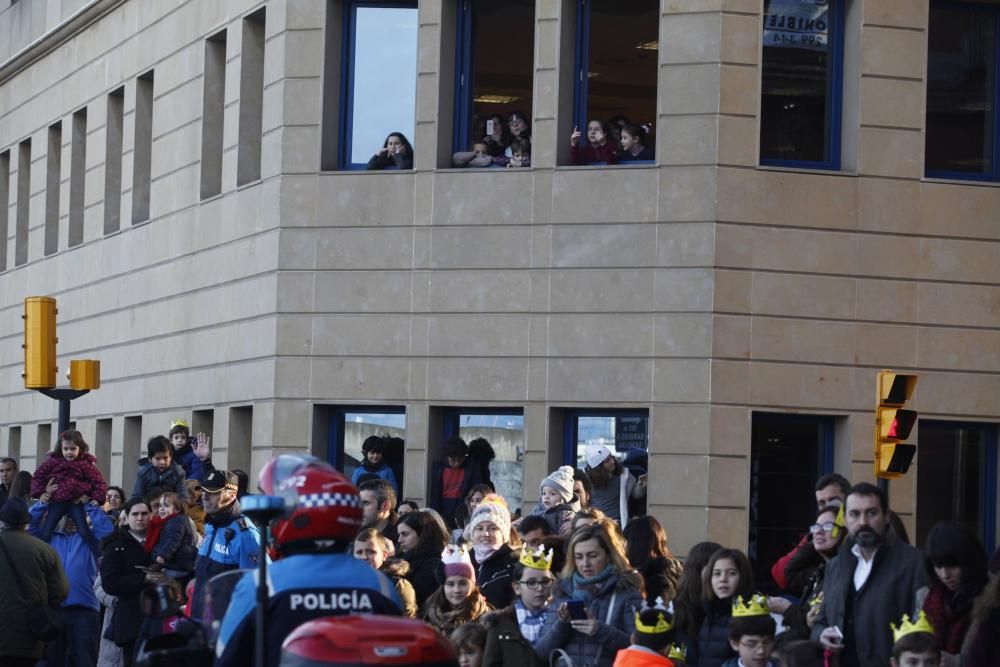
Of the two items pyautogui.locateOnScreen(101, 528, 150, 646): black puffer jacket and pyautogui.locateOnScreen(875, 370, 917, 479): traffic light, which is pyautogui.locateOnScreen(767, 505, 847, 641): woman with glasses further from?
pyautogui.locateOnScreen(101, 528, 150, 646): black puffer jacket

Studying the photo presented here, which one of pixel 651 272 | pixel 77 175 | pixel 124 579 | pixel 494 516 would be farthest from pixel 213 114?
pixel 494 516

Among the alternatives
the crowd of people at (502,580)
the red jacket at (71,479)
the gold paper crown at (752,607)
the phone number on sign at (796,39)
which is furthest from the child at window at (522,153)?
the gold paper crown at (752,607)

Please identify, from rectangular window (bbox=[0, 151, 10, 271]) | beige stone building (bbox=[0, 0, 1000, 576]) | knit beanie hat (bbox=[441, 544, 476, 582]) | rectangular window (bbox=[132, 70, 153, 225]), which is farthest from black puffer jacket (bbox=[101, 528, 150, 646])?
rectangular window (bbox=[0, 151, 10, 271])

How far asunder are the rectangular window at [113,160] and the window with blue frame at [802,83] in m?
12.3

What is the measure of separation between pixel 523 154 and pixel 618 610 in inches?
447

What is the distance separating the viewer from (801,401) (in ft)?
69.1

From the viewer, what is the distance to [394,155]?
74.9ft

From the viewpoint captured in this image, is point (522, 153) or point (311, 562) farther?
point (522, 153)

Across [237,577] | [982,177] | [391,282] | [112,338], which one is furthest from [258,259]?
[237,577]

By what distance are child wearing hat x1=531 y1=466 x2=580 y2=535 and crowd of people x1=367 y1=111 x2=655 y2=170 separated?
5.69 metres

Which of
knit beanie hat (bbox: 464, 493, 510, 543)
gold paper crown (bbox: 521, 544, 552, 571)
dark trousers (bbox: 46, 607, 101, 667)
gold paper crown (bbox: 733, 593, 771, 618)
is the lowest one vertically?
dark trousers (bbox: 46, 607, 101, 667)

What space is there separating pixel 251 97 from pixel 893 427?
11423 mm

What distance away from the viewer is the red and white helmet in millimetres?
6762

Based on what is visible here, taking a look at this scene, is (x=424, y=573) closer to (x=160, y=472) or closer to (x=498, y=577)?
(x=498, y=577)
